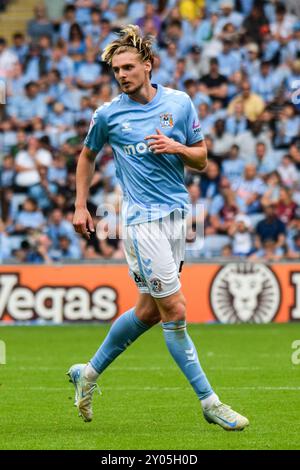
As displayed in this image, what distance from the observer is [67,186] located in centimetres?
2073

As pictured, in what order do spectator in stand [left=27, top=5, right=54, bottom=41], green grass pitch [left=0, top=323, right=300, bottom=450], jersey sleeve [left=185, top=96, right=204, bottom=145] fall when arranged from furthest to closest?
1. spectator in stand [left=27, top=5, right=54, bottom=41]
2. jersey sleeve [left=185, top=96, right=204, bottom=145]
3. green grass pitch [left=0, top=323, right=300, bottom=450]

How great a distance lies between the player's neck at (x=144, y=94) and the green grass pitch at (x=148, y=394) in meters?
2.18

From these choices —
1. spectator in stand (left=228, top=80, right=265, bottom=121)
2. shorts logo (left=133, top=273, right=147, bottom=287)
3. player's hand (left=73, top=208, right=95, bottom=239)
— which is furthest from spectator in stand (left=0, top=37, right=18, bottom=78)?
shorts logo (left=133, top=273, right=147, bottom=287)

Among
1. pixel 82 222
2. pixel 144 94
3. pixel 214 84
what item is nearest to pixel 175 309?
pixel 82 222

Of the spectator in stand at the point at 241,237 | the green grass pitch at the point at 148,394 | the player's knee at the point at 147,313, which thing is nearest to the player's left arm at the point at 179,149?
the player's knee at the point at 147,313

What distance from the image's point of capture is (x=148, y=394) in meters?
10.0

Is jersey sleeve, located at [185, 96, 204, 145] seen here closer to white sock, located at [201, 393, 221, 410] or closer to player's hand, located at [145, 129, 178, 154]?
player's hand, located at [145, 129, 178, 154]

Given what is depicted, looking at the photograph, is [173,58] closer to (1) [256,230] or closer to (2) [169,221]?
(1) [256,230]

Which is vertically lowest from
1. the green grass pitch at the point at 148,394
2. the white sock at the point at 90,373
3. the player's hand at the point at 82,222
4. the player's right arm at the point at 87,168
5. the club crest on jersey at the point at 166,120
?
the green grass pitch at the point at 148,394

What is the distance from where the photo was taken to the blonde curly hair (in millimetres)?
7930

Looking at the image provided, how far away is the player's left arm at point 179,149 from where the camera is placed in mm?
7598

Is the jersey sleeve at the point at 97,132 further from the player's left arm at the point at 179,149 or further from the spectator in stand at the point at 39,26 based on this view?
the spectator in stand at the point at 39,26
